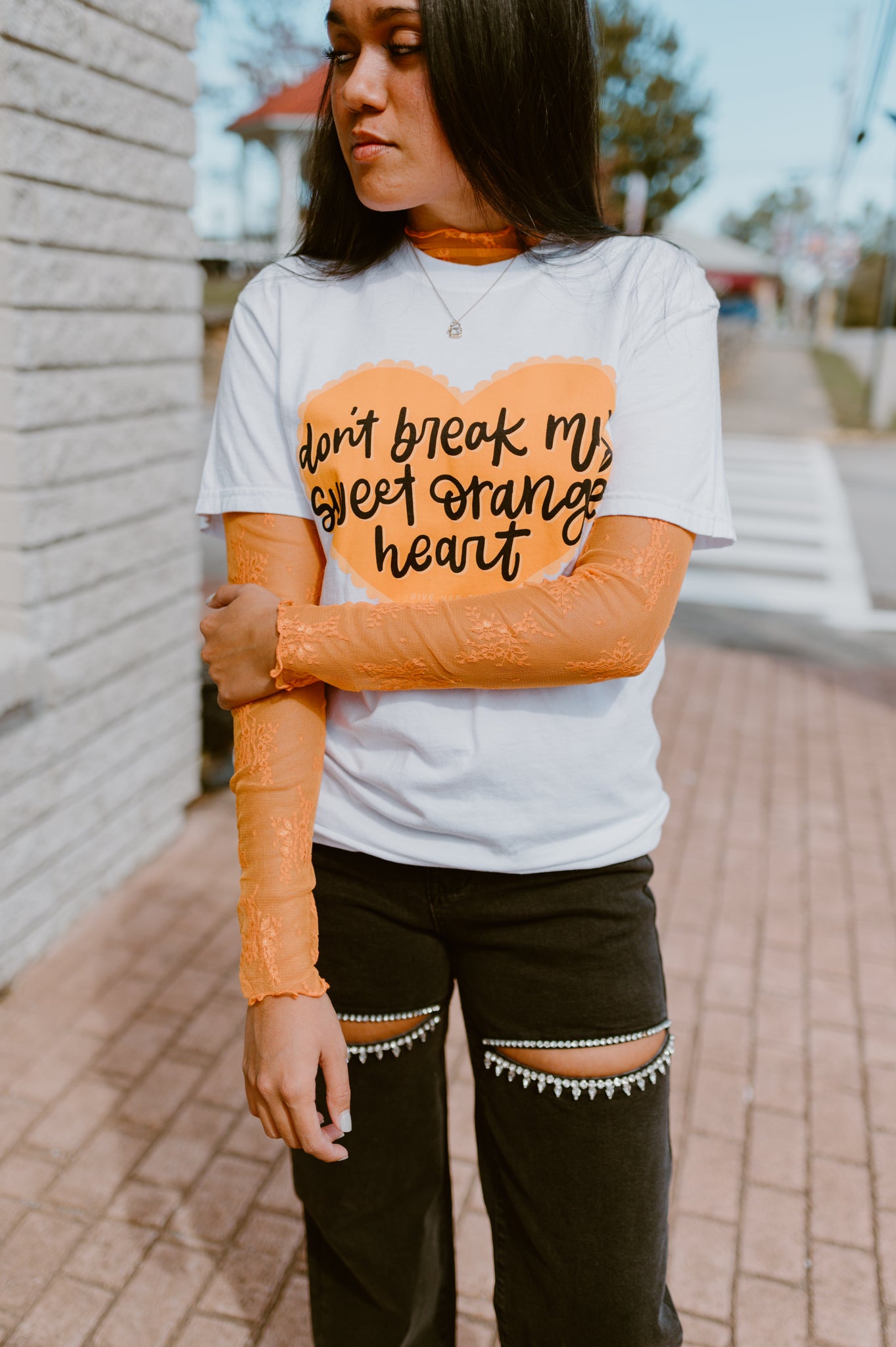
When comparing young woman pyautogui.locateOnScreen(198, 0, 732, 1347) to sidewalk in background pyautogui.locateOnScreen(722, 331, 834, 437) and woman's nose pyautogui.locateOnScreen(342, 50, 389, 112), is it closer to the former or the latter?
woman's nose pyautogui.locateOnScreen(342, 50, 389, 112)

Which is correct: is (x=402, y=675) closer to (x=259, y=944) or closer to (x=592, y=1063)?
(x=259, y=944)

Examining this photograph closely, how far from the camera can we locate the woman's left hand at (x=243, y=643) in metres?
1.33

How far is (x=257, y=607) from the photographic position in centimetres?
134

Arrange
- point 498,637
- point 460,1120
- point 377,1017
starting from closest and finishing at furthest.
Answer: point 498,637 → point 377,1017 → point 460,1120

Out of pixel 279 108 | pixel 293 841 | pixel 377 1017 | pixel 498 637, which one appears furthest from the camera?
pixel 279 108

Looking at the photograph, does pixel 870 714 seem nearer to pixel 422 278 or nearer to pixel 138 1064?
pixel 138 1064

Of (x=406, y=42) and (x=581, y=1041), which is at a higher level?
(x=406, y=42)

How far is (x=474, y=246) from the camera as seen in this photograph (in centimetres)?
141

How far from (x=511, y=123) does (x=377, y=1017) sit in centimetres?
108

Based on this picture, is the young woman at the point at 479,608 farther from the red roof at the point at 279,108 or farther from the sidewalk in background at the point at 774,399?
the sidewalk in background at the point at 774,399

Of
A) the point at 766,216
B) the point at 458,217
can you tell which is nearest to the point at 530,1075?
the point at 458,217

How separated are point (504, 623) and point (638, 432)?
0.26 metres

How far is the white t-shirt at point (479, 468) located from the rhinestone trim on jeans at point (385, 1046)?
28 cm

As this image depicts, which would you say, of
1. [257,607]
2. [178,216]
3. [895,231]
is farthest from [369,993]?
[895,231]
